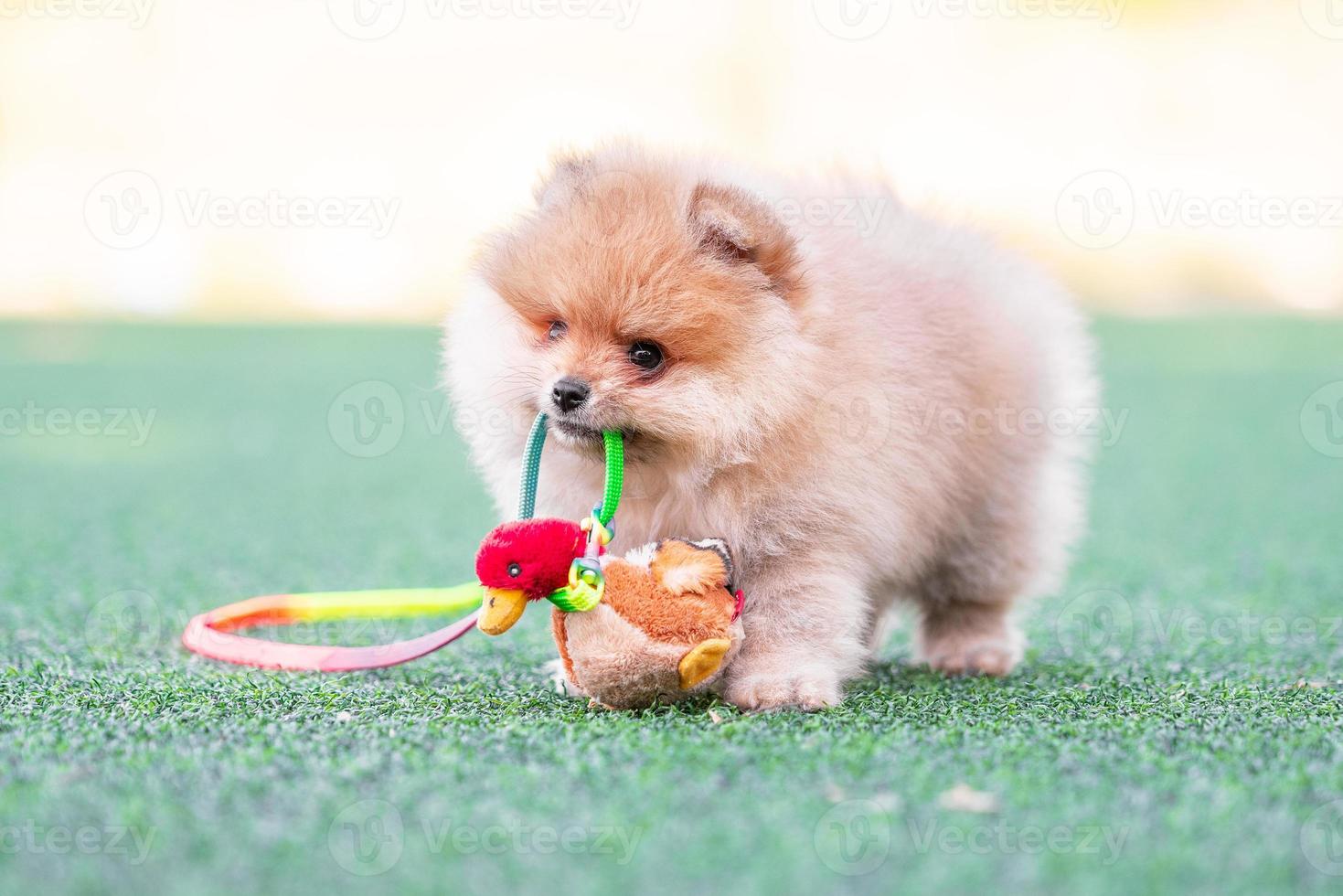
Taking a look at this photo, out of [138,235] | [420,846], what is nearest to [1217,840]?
[420,846]

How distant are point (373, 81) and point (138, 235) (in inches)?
118

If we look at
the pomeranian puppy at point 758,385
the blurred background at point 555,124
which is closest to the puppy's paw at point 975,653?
the pomeranian puppy at point 758,385

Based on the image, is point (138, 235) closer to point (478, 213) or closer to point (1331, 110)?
point (478, 213)

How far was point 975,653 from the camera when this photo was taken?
3.13m

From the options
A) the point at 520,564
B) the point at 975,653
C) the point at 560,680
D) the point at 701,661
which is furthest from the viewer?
the point at 975,653

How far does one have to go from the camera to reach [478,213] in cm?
1219

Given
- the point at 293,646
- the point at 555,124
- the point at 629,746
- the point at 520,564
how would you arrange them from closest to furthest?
the point at 629,746 → the point at 520,564 → the point at 293,646 → the point at 555,124

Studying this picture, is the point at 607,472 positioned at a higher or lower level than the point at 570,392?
lower

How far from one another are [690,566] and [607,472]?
0.81 feet

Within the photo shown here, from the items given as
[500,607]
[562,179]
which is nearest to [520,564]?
[500,607]

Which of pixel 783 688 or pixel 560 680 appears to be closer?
pixel 783 688

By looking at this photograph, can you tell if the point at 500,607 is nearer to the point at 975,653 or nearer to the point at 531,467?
the point at 531,467

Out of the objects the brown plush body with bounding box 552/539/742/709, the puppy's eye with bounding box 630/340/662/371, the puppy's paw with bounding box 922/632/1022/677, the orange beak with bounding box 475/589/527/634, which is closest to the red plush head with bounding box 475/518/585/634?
the orange beak with bounding box 475/589/527/634

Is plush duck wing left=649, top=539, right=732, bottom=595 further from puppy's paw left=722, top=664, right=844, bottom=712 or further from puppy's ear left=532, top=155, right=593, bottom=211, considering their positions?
puppy's ear left=532, top=155, right=593, bottom=211
